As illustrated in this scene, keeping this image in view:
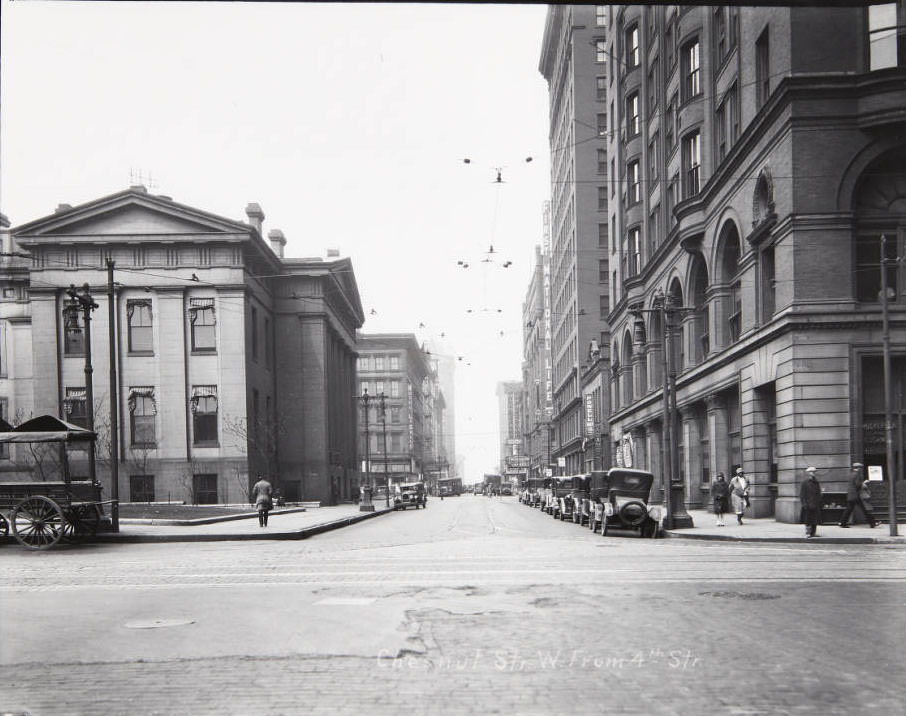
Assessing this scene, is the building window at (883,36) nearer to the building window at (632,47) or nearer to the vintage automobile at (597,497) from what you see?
the vintage automobile at (597,497)

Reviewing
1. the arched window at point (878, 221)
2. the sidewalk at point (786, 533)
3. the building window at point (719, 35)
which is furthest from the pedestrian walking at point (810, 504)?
the building window at point (719, 35)

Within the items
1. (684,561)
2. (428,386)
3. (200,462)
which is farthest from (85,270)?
(428,386)

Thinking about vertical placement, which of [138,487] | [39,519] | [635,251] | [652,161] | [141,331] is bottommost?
[138,487]

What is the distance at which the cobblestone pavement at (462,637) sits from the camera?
660cm

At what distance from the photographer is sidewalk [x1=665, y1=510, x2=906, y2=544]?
21.0m

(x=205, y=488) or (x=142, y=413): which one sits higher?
(x=142, y=413)

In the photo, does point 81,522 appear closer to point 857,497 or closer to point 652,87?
point 857,497

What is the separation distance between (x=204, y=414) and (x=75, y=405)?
23.6ft

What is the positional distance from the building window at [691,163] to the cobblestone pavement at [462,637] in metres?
25.5

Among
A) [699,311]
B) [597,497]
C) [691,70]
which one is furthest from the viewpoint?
[699,311]

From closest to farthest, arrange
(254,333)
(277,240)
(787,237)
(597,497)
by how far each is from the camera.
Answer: (787,237) < (597,497) < (254,333) < (277,240)

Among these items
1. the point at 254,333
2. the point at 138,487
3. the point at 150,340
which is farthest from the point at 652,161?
the point at 138,487

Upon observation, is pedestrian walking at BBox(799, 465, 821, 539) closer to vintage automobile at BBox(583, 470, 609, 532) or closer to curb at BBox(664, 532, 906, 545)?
curb at BBox(664, 532, 906, 545)

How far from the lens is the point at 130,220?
5109 cm
